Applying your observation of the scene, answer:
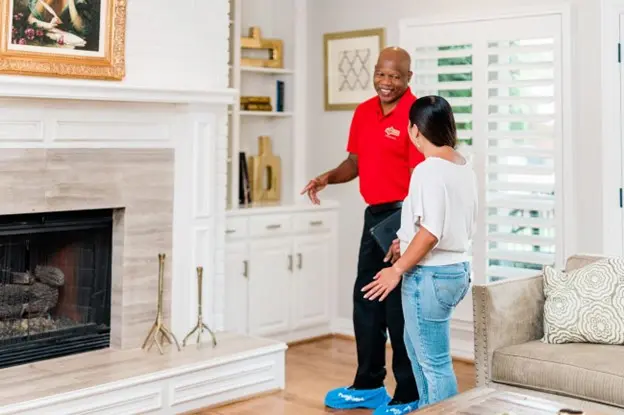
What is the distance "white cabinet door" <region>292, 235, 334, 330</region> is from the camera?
554 centimetres

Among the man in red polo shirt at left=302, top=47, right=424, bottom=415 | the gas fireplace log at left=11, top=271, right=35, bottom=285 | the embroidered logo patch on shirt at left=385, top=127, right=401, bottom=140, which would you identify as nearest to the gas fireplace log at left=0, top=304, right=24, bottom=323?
the gas fireplace log at left=11, top=271, right=35, bottom=285

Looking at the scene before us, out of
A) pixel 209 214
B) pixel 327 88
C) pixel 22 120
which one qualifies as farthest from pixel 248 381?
pixel 327 88

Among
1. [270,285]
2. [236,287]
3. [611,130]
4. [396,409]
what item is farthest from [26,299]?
[611,130]

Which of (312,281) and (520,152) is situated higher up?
(520,152)

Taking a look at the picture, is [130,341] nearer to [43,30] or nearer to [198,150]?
[198,150]

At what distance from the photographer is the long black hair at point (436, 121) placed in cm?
308

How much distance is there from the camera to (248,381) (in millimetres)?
4223

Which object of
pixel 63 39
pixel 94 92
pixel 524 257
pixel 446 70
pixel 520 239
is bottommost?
pixel 524 257

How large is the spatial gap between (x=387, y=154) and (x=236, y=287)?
166 cm

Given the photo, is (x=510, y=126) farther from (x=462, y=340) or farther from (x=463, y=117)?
(x=462, y=340)

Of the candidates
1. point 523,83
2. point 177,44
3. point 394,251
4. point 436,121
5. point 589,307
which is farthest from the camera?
point 523,83

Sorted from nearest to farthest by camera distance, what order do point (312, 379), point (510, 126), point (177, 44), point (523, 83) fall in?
1. point (177, 44)
2. point (312, 379)
3. point (523, 83)
4. point (510, 126)

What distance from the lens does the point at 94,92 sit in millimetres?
3865

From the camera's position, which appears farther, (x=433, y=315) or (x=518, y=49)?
(x=518, y=49)
